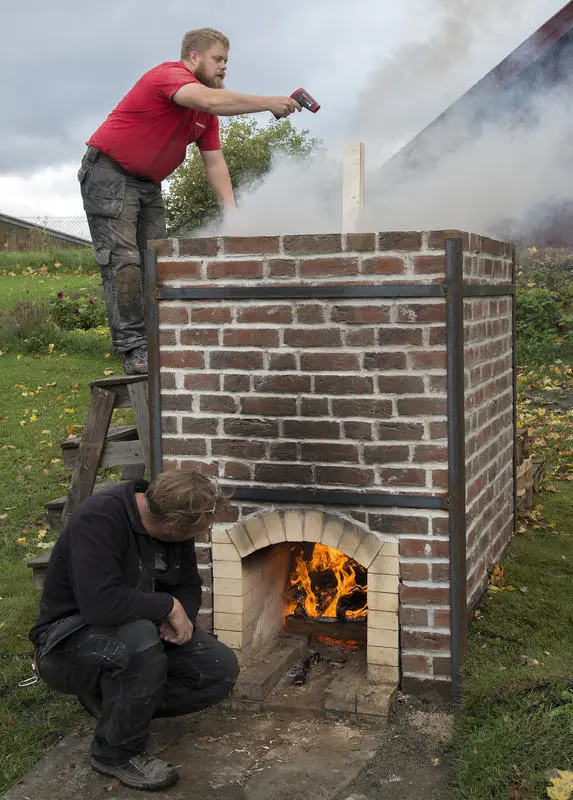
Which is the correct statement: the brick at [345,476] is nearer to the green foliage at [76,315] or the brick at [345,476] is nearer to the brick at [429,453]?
the brick at [429,453]

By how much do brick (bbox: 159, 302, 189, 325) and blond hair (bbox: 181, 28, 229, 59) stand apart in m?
1.73

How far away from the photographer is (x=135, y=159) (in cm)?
520

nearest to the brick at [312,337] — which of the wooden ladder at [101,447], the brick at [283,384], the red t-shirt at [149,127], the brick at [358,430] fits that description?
the brick at [283,384]

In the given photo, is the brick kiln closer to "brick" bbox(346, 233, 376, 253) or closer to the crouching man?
"brick" bbox(346, 233, 376, 253)

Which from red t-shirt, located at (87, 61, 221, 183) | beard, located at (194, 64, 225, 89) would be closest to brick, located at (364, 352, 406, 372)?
red t-shirt, located at (87, 61, 221, 183)

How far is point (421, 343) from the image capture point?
155 inches

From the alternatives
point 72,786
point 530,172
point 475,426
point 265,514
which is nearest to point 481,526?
point 475,426

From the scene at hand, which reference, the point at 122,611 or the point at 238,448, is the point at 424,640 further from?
the point at 122,611

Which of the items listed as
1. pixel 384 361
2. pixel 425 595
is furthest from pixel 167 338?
pixel 425 595

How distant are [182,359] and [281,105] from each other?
1.58 m

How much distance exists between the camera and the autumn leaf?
3.00 meters

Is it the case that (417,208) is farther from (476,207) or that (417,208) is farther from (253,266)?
(253,266)

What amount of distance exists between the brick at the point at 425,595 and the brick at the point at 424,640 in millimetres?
137

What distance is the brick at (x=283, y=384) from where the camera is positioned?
4102mm
